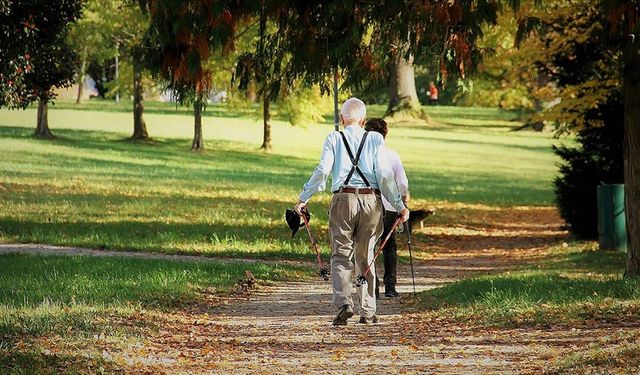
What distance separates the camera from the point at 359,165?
11.6m

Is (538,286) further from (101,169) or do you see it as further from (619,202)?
(101,169)

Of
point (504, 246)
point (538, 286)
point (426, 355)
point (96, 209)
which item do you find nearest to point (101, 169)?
point (96, 209)

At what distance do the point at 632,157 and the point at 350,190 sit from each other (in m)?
5.92

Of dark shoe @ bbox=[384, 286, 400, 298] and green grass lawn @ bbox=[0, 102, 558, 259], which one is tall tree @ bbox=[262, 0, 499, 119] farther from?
green grass lawn @ bbox=[0, 102, 558, 259]

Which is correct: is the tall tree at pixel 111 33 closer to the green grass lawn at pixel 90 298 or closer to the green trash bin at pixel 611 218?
the green trash bin at pixel 611 218

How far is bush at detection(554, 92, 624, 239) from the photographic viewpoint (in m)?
25.0

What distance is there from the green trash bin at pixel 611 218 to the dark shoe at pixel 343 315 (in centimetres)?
1208

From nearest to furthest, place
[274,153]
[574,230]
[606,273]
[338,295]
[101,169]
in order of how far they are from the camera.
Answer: [338,295] < [606,273] < [574,230] < [101,169] < [274,153]

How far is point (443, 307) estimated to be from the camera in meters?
13.3

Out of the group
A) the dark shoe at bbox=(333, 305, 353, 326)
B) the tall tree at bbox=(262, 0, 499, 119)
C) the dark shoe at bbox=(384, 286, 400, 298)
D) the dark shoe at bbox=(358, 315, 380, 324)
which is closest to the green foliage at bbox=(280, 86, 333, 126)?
the tall tree at bbox=(262, 0, 499, 119)

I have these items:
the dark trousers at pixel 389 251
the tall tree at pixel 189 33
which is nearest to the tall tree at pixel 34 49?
the tall tree at pixel 189 33

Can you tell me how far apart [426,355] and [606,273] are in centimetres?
1027

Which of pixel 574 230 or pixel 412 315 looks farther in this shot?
pixel 574 230

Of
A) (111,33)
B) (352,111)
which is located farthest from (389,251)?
(111,33)
